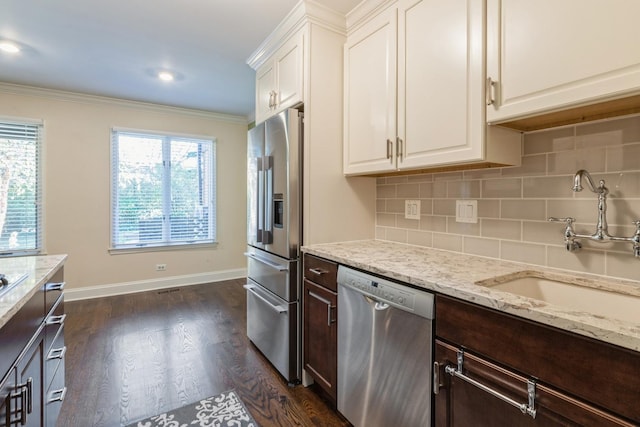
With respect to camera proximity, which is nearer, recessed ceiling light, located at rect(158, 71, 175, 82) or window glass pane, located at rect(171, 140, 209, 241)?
recessed ceiling light, located at rect(158, 71, 175, 82)

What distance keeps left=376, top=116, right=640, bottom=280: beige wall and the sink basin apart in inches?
5.0

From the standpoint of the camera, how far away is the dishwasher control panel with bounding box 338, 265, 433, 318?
118 centimetres

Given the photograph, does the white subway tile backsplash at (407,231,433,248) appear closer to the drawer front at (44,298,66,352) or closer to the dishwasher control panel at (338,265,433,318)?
the dishwasher control panel at (338,265,433,318)

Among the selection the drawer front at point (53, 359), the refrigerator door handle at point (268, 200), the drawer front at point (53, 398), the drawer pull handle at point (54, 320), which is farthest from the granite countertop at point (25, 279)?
the refrigerator door handle at point (268, 200)

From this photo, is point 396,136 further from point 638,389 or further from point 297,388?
point 297,388

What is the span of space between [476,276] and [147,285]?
4229mm

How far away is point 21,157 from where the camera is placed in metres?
3.48

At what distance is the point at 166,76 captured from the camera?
319 centimetres

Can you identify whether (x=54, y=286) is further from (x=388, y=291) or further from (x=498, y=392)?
(x=498, y=392)

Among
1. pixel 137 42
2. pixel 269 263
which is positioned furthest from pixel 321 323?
A: pixel 137 42

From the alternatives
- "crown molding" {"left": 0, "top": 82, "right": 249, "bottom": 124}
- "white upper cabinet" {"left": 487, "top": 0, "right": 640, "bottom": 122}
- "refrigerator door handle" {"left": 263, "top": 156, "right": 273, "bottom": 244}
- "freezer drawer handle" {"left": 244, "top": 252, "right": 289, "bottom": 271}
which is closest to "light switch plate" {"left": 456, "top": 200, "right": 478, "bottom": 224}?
"white upper cabinet" {"left": 487, "top": 0, "right": 640, "bottom": 122}

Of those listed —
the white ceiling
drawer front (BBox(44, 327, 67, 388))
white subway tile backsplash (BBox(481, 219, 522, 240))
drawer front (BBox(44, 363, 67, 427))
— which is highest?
the white ceiling

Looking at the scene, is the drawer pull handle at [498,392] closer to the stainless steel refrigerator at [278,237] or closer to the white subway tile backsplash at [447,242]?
the white subway tile backsplash at [447,242]

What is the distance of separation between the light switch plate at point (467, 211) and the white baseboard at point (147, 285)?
3.79 meters
